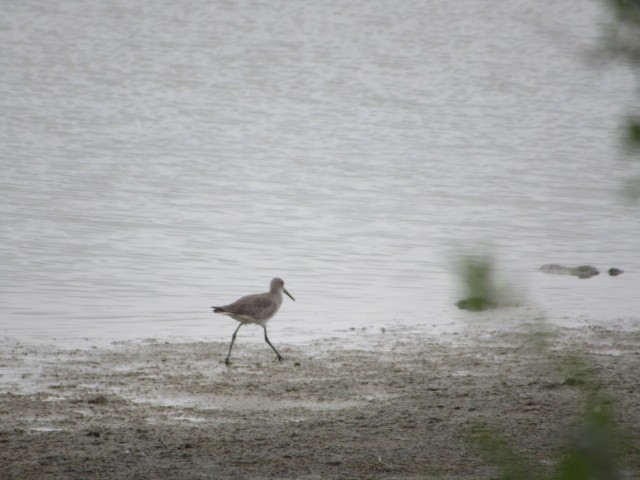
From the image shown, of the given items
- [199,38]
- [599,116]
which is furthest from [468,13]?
[599,116]

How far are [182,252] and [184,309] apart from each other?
3427 mm

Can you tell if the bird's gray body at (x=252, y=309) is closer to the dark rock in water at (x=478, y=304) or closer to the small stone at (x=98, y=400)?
the small stone at (x=98, y=400)

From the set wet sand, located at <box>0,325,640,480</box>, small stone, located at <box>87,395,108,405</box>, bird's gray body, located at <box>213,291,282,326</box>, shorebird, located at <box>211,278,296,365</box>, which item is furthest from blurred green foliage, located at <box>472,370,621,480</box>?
bird's gray body, located at <box>213,291,282,326</box>

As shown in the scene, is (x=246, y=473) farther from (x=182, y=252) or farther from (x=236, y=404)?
(x=182, y=252)

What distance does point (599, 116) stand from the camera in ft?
103

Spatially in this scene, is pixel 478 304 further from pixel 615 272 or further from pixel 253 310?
pixel 615 272

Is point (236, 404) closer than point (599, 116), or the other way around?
point (236, 404)

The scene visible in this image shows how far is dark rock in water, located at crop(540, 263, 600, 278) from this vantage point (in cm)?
1409

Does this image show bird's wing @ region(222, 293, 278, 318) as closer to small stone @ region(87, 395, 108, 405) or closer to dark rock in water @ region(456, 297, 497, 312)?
small stone @ region(87, 395, 108, 405)

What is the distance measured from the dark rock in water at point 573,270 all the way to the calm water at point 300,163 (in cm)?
26

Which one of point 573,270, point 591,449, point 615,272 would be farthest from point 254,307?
point 591,449

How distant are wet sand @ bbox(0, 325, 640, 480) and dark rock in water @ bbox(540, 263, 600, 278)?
337cm

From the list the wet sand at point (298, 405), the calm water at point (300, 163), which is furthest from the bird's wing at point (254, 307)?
the calm water at point (300, 163)

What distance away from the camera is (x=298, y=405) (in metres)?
8.31
